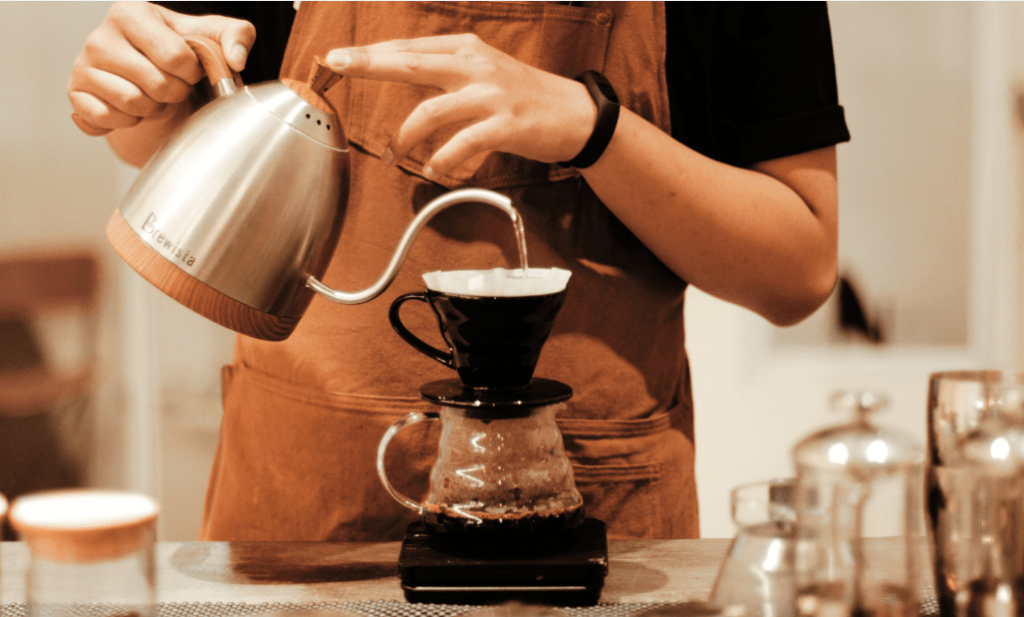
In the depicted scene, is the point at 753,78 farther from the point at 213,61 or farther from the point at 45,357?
the point at 45,357

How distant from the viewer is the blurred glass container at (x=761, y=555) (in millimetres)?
533

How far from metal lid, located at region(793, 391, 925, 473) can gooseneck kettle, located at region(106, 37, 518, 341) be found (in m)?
0.33

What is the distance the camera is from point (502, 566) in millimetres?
730

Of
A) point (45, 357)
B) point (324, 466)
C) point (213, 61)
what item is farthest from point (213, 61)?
point (45, 357)

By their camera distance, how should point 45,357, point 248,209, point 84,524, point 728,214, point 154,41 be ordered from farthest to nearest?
point 45,357 → point 728,214 → point 154,41 → point 248,209 → point 84,524

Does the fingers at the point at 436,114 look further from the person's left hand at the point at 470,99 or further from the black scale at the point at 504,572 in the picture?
the black scale at the point at 504,572

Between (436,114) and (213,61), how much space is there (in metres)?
0.22

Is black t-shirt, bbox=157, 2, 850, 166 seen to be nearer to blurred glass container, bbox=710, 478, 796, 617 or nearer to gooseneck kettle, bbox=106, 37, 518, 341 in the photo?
gooseneck kettle, bbox=106, 37, 518, 341

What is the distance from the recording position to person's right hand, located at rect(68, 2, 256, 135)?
0.83 metres

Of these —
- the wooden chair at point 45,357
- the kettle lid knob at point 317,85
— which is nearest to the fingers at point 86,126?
the kettle lid knob at point 317,85

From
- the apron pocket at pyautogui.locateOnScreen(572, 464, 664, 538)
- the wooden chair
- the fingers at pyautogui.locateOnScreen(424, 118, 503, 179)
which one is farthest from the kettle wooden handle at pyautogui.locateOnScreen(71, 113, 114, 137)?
the wooden chair

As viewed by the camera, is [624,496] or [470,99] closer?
[470,99]

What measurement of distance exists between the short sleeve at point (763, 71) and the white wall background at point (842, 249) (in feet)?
4.13

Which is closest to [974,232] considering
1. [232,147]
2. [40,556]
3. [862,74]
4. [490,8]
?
[862,74]
